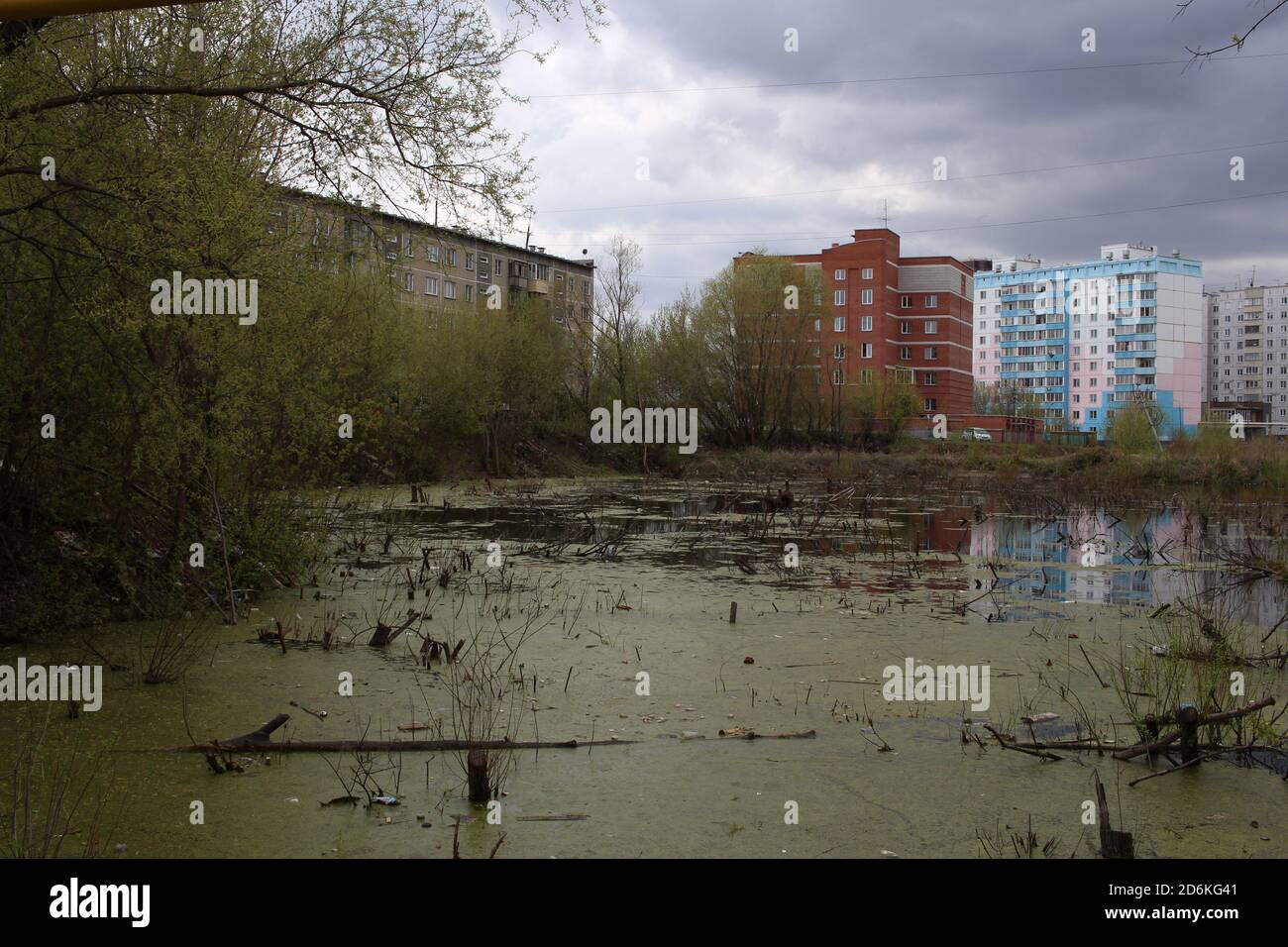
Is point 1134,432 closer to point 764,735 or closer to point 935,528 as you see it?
point 935,528

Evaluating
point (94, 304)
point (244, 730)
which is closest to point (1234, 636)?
point (244, 730)

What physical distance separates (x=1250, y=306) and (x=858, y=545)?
14398cm

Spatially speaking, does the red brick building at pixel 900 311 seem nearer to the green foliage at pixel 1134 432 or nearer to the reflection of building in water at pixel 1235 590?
the green foliage at pixel 1134 432

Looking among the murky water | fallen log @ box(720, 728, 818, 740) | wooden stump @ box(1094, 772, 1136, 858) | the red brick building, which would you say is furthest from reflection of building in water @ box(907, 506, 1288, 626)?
the red brick building

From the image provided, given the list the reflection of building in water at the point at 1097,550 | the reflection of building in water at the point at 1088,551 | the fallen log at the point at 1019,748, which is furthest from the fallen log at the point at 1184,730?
the reflection of building in water at the point at 1088,551

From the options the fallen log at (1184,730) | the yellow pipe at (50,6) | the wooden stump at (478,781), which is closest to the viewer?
the yellow pipe at (50,6)

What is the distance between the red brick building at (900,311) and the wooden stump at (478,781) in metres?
67.6

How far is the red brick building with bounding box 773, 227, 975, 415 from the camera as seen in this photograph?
72062mm

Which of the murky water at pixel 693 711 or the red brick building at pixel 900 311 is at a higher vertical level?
the red brick building at pixel 900 311

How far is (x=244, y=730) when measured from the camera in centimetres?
545

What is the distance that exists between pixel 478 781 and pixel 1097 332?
406 ft

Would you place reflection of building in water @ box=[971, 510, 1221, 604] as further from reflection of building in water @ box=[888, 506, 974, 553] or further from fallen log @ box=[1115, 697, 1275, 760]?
fallen log @ box=[1115, 697, 1275, 760]

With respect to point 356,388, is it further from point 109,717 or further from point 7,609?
point 109,717

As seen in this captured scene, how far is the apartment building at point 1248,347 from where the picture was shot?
132 m
